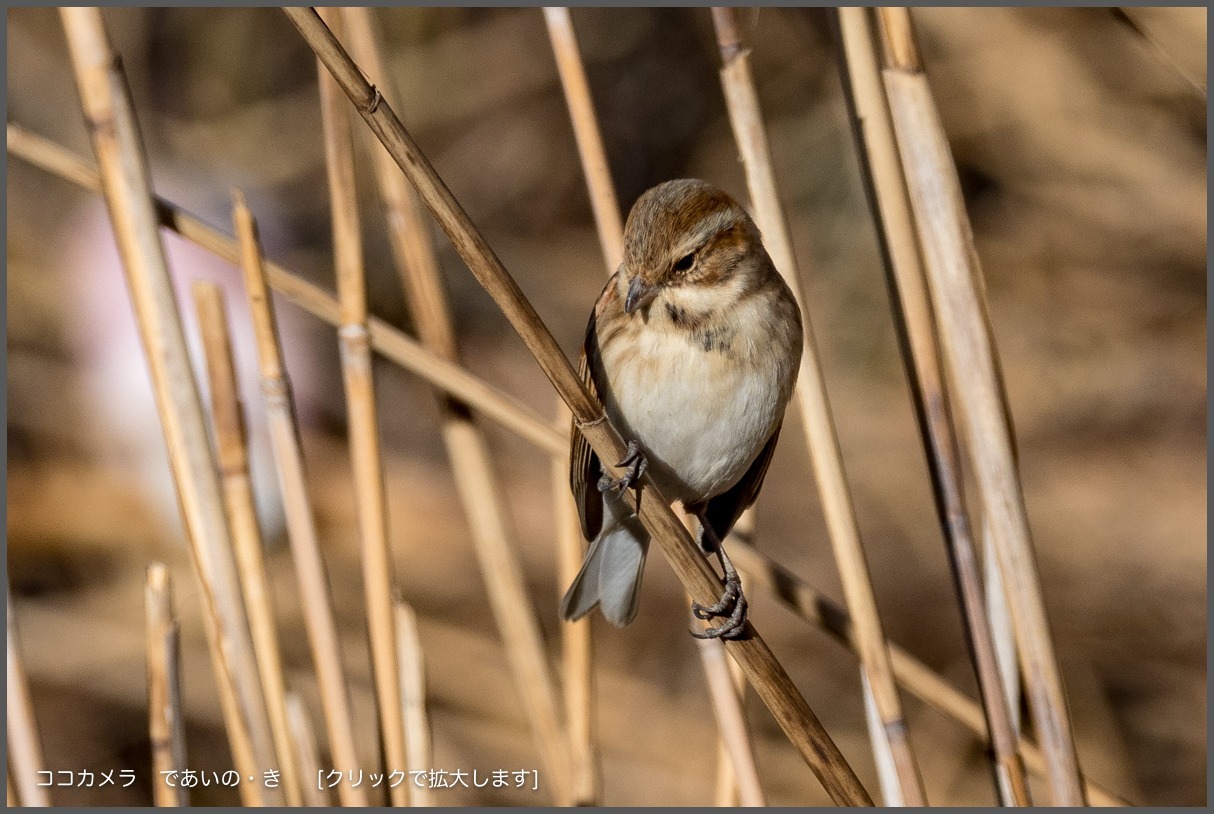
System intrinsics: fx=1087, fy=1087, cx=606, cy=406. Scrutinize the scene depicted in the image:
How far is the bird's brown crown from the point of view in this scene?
4.64 feet

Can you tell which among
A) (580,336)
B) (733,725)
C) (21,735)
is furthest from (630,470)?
(580,336)

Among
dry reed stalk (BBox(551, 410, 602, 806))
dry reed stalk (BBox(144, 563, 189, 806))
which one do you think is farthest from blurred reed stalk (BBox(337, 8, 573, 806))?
dry reed stalk (BBox(144, 563, 189, 806))

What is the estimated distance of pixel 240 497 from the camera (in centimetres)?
156

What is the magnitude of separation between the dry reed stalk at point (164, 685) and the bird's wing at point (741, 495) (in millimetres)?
854

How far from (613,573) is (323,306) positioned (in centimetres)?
62

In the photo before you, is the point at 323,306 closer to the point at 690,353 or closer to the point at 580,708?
the point at 690,353

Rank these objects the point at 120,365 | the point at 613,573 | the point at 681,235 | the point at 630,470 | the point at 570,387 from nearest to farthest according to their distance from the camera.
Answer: the point at 570,387 → the point at 630,470 → the point at 681,235 → the point at 613,573 → the point at 120,365

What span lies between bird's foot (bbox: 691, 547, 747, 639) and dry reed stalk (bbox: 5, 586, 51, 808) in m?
0.95

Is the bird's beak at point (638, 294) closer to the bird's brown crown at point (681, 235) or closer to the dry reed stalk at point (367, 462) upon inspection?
the bird's brown crown at point (681, 235)

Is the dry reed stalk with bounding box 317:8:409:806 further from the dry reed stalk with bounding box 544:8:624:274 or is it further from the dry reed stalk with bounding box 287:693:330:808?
the dry reed stalk with bounding box 544:8:624:274

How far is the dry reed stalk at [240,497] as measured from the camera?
1547 millimetres

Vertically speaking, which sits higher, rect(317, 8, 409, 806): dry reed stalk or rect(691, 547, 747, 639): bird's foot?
rect(317, 8, 409, 806): dry reed stalk

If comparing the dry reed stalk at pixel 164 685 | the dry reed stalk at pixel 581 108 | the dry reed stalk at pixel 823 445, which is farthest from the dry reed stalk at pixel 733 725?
the dry reed stalk at pixel 164 685

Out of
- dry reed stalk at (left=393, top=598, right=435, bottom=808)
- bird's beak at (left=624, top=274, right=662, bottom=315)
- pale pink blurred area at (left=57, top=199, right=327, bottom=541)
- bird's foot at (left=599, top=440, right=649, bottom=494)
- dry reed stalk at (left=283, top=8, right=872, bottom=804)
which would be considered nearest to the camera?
dry reed stalk at (left=283, top=8, right=872, bottom=804)
